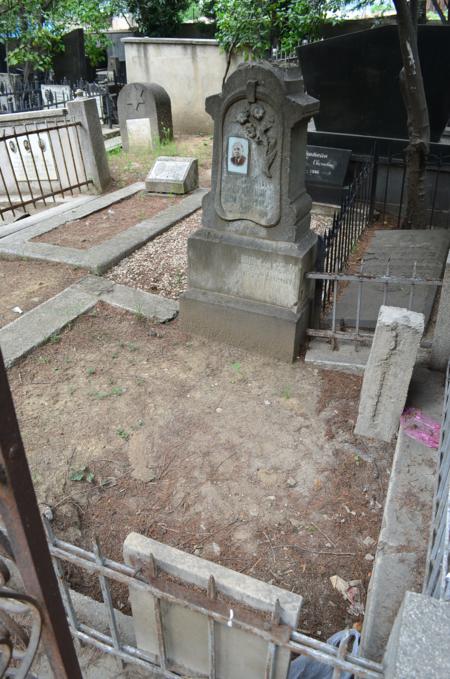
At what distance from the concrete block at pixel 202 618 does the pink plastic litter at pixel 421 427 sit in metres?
1.60

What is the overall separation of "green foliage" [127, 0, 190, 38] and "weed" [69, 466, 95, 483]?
17538mm

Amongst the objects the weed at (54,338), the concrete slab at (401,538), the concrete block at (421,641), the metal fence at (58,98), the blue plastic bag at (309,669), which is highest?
the metal fence at (58,98)

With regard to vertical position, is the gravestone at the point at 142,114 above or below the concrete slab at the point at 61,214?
above

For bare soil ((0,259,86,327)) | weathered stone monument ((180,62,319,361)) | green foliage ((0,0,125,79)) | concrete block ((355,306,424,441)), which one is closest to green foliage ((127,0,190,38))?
green foliage ((0,0,125,79))

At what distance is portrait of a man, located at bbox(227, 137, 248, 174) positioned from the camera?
14.1ft

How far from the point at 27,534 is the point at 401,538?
6.61 ft

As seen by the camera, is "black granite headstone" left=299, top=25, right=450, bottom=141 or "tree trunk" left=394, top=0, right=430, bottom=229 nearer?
"tree trunk" left=394, top=0, right=430, bottom=229

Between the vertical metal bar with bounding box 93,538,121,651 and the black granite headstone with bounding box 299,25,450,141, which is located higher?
the black granite headstone with bounding box 299,25,450,141

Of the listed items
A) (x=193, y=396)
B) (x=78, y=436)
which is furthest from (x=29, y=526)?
(x=193, y=396)

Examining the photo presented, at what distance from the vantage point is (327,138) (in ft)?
28.8

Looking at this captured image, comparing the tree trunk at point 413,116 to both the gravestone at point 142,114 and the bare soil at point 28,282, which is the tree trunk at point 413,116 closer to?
the bare soil at point 28,282

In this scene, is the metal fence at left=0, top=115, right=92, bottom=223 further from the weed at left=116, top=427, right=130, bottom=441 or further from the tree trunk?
the weed at left=116, top=427, right=130, bottom=441

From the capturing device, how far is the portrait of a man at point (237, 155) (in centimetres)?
430

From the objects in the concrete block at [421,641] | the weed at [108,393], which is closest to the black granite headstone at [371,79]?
the weed at [108,393]
